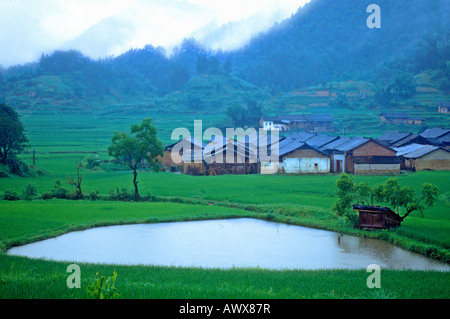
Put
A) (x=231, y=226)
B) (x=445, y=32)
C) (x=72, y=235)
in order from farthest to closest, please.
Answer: (x=445, y=32)
(x=231, y=226)
(x=72, y=235)

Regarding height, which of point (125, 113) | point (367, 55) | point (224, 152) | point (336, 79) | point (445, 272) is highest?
point (367, 55)

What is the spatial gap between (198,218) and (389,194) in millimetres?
7401

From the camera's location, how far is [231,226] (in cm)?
1822

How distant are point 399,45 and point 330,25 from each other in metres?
23.0

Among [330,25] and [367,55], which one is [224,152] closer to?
[367,55]

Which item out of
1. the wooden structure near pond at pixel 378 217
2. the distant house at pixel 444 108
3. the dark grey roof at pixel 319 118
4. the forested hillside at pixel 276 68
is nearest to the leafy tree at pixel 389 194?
the wooden structure near pond at pixel 378 217

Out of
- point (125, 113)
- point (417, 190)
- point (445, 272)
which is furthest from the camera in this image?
point (125, 113)

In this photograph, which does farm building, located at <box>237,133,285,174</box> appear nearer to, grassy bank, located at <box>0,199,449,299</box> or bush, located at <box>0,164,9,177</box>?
grassy bank, located at <box>0,199,449,299</box>

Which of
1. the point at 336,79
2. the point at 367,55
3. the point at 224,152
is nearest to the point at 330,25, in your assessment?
the point at 367,55

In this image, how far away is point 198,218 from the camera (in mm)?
19609

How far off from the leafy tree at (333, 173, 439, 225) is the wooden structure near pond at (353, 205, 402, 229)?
0.28 m

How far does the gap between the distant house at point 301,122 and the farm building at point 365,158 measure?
80.2ft

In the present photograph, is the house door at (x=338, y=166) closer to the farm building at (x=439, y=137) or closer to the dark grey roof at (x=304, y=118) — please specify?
the farm building at (x=439, y=137)

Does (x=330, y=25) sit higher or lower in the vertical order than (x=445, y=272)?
higher
